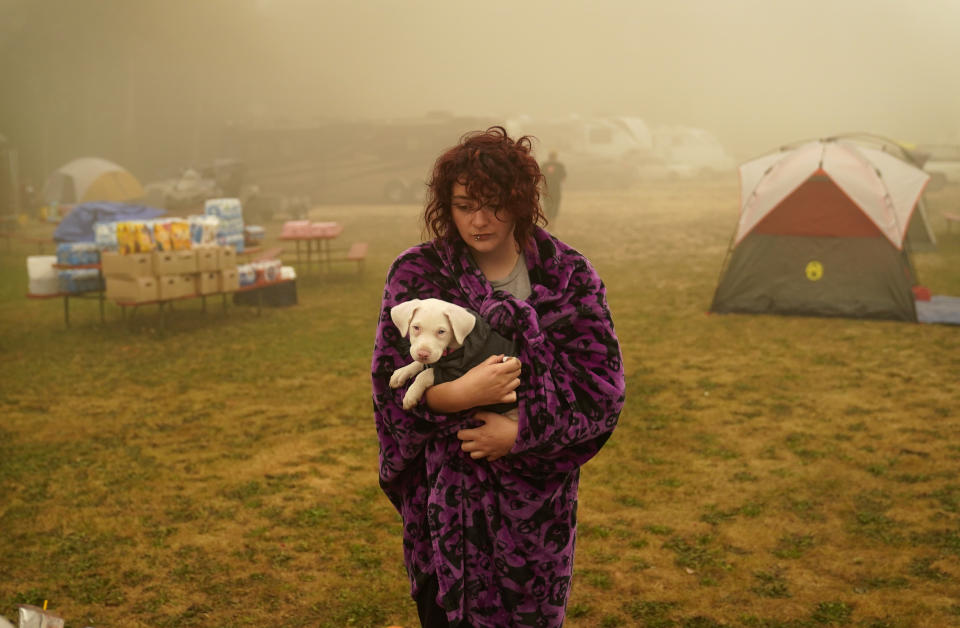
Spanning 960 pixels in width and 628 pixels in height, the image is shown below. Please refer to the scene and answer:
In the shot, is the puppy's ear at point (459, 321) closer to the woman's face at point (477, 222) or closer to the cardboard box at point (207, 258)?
the woman's face at point (477, 222)

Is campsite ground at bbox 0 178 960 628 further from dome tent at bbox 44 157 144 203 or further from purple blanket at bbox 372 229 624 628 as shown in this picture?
dome tent at bbox 44 157 144 203

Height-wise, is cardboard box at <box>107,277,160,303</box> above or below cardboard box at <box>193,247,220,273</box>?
below

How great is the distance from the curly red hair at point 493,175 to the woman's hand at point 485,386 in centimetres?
42

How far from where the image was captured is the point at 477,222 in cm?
217

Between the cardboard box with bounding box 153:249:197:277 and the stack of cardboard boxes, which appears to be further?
the cardboard box with bounding box 153:249:197:277

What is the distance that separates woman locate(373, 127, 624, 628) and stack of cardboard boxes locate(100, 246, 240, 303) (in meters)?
7.47

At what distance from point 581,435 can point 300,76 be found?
32.6 meters

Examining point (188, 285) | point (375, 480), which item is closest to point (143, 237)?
point (188, 285)

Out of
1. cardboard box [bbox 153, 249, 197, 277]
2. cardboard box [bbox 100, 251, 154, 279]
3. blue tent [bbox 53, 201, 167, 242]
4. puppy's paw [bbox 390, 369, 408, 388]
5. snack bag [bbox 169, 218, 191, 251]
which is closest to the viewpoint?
puppy's paw [bbox 390, 369, 408, 388]

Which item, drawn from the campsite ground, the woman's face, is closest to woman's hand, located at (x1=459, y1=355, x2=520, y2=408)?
the woman's face

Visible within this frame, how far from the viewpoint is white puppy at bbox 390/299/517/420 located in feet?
6.84

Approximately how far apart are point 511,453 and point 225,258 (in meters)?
8.26

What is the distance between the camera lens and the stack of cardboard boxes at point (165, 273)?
8930 mm

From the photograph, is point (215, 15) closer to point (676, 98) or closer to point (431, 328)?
point (676, 98)
